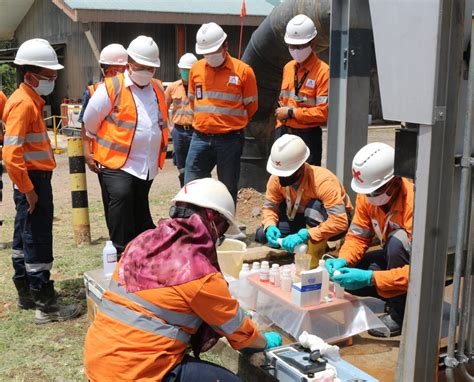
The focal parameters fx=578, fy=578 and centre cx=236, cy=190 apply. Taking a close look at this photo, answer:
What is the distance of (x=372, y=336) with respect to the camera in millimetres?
3605

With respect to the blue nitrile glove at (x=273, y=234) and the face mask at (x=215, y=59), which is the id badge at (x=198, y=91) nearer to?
the face mask at (x=215, y=59)

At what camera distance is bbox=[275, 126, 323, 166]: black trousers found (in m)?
5.63

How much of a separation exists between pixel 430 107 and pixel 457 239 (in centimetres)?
58

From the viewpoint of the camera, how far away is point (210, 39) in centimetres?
552

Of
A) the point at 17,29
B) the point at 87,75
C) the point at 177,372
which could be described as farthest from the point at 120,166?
the point at 17,29

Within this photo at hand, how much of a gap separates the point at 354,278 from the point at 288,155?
118cm

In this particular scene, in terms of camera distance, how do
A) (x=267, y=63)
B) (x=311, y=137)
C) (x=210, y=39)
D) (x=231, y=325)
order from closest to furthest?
(x=231, y=325), (x=210, y=39), (x=311, y=137), (x=267, y=63)

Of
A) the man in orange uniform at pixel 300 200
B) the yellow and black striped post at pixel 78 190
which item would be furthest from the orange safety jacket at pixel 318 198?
the yellow and black striped post at pixel 78 190

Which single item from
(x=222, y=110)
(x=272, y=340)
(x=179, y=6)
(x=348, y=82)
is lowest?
(x=272, y=340)

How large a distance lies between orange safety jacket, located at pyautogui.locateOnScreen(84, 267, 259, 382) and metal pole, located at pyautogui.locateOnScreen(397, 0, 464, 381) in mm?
794

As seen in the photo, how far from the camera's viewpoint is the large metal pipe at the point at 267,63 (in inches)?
233

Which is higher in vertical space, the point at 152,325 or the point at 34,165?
the point at 34,165

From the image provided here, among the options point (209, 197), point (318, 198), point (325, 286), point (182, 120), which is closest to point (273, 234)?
point (318, 198)

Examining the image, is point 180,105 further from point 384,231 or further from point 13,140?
point 384,231
